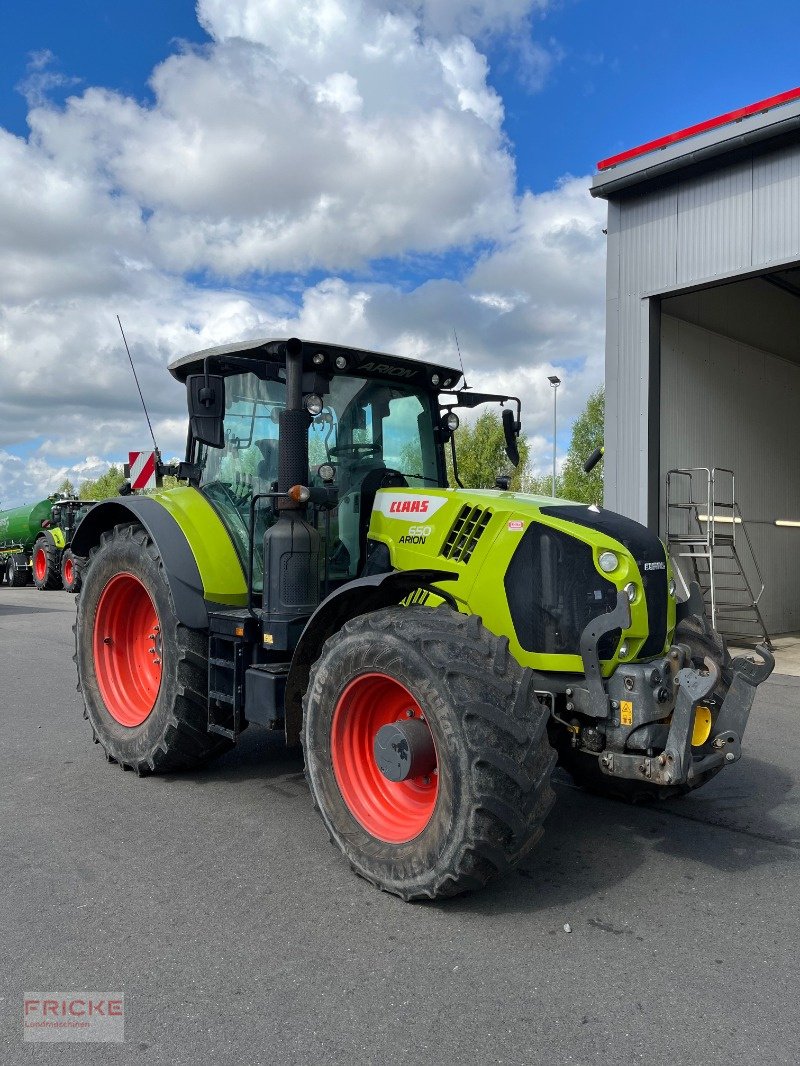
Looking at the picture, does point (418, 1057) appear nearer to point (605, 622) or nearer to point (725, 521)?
point (605, 622)

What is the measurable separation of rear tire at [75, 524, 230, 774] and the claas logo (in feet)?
4.22

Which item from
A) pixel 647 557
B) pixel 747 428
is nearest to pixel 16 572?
pixel 747 428

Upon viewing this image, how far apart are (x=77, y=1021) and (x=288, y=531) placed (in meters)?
2.26

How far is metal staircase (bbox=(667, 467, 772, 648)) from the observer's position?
1084 cm

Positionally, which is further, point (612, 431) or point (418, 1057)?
point (612, 431)

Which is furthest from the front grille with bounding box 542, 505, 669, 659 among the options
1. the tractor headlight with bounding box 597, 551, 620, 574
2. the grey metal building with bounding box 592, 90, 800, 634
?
the grey metal building with bounding box 592, 90, 800, 634

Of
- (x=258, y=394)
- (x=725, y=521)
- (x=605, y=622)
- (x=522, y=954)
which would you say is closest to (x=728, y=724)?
(x=605, y=622)

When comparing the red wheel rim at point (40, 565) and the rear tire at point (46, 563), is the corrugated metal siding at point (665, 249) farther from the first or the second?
the red wheel rim at point (40, 565)

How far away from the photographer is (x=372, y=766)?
12.8 feet

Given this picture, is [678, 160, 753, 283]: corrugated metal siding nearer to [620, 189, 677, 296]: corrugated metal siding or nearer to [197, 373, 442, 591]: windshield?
[620, 189, 677, 296]: corrugated metal siding

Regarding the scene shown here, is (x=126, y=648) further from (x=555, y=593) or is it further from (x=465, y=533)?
(x=555, y=593)

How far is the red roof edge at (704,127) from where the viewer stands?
8875 millimetres

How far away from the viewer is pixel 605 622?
3500 mm
